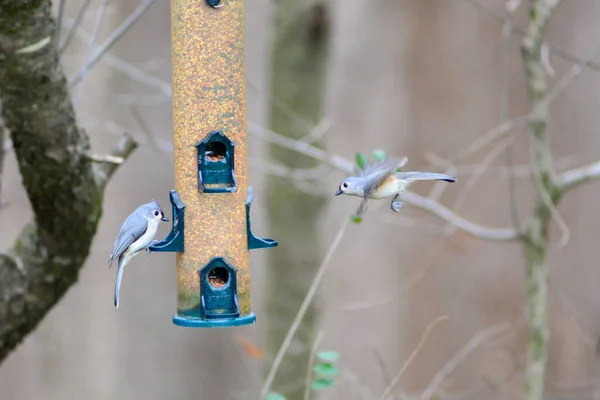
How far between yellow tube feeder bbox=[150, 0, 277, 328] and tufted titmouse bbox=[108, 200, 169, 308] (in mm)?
156

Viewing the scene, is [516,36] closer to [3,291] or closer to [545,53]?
[545,53]

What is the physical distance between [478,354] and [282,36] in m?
Answer: 2.72

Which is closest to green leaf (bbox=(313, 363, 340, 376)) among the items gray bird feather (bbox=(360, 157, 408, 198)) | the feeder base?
the feeder base

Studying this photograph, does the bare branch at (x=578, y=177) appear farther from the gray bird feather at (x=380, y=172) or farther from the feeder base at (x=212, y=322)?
the feeder base at (x=212, y=322)

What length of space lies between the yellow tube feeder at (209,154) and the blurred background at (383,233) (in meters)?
2.73

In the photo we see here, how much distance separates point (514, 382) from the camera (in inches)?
228

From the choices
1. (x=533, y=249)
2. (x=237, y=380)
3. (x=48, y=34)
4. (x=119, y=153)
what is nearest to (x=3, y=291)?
(x=119, y=153)

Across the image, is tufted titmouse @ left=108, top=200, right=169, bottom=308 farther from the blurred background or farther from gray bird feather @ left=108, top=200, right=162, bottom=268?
the blurred background

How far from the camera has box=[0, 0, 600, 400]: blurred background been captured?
5.55m

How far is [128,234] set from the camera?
2391 mm

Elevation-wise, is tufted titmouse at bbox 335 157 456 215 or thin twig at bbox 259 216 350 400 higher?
tufted titmouse at bbox 335 157 456 215

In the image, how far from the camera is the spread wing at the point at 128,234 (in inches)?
93.7

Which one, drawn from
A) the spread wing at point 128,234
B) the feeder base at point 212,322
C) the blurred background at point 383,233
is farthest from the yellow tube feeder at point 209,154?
the blurred background at point 383,233

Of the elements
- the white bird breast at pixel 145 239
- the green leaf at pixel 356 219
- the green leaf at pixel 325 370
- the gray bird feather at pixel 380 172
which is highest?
the gray bird feather at pixel 380 172
